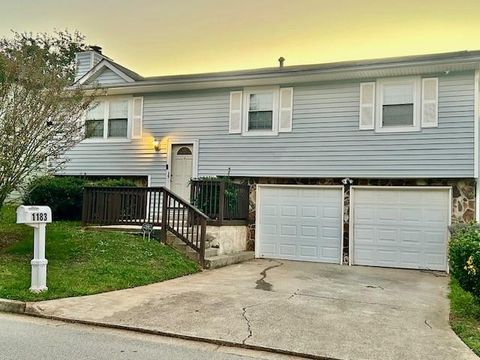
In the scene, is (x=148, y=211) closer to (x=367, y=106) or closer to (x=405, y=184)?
(x=367, y=106)

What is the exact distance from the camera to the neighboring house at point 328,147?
1113cm

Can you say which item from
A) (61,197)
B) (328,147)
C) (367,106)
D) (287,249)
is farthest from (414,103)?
(61,197)

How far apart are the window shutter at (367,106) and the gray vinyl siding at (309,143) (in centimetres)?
15

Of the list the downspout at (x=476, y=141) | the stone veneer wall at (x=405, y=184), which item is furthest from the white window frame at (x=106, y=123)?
the downspout at (x=476, y=141)

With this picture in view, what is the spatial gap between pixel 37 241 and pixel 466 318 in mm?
6411

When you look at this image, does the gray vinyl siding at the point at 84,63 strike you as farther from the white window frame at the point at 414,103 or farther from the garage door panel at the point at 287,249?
the white window frame at the point at 414,103

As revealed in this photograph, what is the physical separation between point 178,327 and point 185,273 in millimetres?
3810

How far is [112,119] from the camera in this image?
14.8 metres

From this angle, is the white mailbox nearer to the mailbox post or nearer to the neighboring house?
the mailbox post

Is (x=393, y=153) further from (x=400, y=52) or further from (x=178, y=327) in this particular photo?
(x=178, y=327)

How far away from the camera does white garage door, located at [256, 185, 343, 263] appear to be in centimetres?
1234

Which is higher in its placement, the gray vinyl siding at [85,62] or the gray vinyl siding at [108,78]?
the gray vinyl siding at [85,62]

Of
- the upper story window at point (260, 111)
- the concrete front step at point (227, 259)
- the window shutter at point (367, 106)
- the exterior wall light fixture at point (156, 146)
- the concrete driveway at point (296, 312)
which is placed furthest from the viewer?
the exterior wall light fixture at point (156, 146)

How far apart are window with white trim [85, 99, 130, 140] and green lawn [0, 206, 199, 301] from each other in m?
4.14
